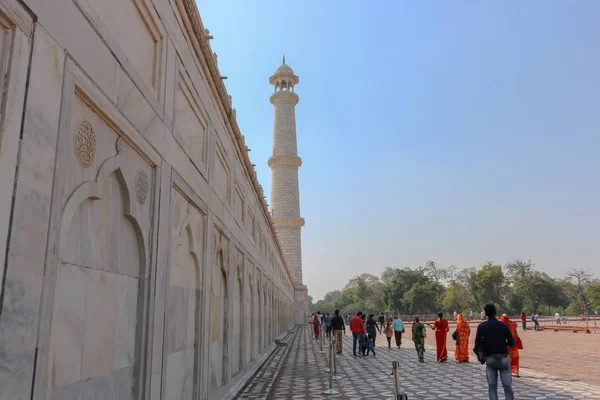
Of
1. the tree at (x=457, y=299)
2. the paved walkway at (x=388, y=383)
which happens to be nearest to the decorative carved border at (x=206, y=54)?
the paved walkway at (x=388, y=383)

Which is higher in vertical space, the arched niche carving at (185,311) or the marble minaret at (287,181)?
the marble minaret at (287,181)

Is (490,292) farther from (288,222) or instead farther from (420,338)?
(420,338)

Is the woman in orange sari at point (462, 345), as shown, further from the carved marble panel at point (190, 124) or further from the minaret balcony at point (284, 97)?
the minaret balcony at point (284, 97)

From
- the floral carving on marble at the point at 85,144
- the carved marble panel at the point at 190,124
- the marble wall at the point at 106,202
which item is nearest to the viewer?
the marble wall at the point at 106,202

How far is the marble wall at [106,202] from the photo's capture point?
1.83 meters

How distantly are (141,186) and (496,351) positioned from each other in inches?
159

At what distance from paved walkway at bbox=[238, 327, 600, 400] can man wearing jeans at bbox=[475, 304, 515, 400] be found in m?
1.68

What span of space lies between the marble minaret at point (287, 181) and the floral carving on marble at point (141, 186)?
2960 cm

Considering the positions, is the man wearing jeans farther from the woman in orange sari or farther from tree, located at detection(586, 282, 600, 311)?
tree, located at detection(586, 282, 600, 311)

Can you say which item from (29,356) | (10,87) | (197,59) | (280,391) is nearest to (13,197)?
(10,87)

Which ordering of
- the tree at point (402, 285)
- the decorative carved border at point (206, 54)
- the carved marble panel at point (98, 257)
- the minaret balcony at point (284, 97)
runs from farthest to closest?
the tree at point (402, 285) → the minaret balcony at point (284, 97) → the decorative carved border at point (206, 54) → the carved marble panel at point (98, 257)

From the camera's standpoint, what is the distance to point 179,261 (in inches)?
165

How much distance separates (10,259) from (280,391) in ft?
19.5

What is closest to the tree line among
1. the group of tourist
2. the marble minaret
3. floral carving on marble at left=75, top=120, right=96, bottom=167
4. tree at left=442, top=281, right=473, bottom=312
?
Result: tree at left=442, top=281, right=473, bottom=312
